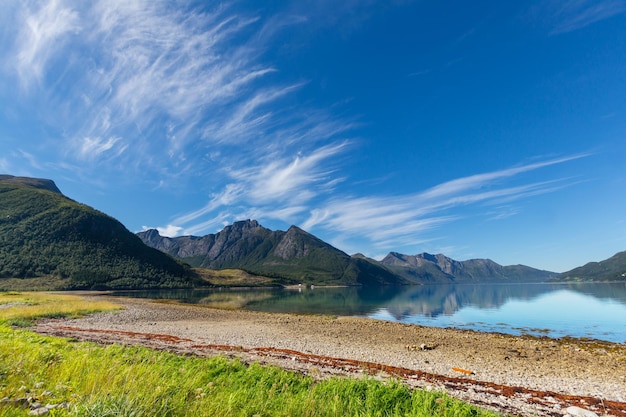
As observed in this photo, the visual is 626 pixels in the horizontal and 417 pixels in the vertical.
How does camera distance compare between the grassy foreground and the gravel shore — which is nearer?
the grassy foreground

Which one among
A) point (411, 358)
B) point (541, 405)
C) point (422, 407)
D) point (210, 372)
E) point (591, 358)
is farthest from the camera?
point (591, 358)

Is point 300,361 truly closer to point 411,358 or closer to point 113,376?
point 411,358

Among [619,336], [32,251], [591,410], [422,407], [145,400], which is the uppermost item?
[32,251]

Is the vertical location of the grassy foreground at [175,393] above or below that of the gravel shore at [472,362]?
above

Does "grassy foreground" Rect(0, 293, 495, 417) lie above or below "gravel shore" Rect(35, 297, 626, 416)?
above

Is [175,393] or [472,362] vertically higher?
[175,393]

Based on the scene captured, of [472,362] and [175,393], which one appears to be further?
[472,362]

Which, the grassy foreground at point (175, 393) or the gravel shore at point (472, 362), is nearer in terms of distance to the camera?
the grassy foreground at point (175, 393)

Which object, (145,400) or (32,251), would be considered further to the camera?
(32,251)

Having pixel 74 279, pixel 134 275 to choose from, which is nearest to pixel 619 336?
pixel 74 279

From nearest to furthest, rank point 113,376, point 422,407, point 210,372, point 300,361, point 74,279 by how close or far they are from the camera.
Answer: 1. point 113,376
2. point 422,407
3. point 210,372
4. point 300,361
5. point 74,279

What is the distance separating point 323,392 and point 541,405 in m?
10.00

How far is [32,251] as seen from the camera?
170m

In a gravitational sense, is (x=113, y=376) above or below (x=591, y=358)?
above
